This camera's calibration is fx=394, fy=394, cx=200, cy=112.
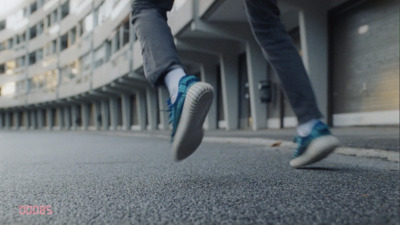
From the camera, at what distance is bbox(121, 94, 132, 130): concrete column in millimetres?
24297

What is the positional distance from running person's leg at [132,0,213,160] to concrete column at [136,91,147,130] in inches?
804

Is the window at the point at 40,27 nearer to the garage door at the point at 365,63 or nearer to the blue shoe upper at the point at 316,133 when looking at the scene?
the garage door at the point at 365,63

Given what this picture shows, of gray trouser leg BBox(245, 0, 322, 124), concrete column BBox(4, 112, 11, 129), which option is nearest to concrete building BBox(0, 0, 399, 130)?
gray trouser leg BBox(245, 0, 322, 124)

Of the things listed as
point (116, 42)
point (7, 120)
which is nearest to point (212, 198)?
point (116, 42)

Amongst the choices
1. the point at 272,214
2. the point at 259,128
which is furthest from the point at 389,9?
the point at 272,214

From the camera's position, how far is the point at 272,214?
1.09 metres

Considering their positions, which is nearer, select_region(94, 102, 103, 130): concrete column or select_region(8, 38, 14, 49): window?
select_region(94, 102, 103, 130): concrete column

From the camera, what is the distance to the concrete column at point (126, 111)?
24297 millimetres

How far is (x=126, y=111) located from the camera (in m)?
24.6

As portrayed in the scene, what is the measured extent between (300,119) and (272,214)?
2.83 feet

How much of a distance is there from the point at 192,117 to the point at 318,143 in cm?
60

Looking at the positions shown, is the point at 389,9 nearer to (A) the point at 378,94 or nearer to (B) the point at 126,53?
(A) the point at 378,94

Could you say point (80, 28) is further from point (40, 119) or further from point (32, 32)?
point (32, 32)

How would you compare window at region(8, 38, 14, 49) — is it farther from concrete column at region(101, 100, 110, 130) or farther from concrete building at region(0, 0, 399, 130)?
concrete column at region(101, 100, 110, 130)
